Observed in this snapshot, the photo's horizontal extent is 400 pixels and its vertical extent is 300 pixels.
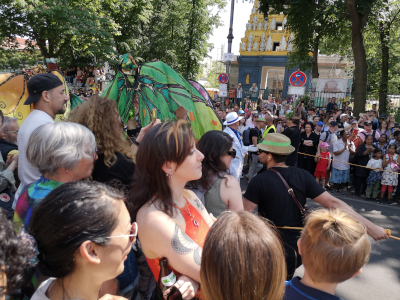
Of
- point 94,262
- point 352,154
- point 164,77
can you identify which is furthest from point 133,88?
point 352,154

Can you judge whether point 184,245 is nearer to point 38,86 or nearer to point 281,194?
point 281,194

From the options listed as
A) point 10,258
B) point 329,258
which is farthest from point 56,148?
point 329,258

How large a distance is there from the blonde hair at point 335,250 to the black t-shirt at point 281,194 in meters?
Answer: 1.00

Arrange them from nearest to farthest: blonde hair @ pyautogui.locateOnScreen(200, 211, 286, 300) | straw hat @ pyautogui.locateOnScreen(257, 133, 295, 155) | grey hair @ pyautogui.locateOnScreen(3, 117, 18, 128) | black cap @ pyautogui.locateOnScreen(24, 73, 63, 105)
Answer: blonde hair @ pyautogui.locateOnScreen(200, 211, 286, 300) → black cap @ pyautogui.locateOnScreen(24, 73, 63, 105) → straw hat @ pyautogui.locateOnScreen(257, 133, 295, 155) → grey hair @ pyautogui.locateOnScreen(3, 117, 18, 128)

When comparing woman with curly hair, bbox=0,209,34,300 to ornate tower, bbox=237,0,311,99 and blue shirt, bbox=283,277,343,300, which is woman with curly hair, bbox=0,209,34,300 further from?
ornate tower, bbox=237,0,311,99

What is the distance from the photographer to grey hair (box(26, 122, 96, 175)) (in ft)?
5.33

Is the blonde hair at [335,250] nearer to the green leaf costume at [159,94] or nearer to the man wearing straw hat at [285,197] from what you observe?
the man wearing straw hat at [285,197]

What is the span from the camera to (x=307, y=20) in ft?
43.0

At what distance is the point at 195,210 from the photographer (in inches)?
66.4

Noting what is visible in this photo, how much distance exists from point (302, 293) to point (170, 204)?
733 millimetres

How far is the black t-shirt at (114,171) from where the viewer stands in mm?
2213

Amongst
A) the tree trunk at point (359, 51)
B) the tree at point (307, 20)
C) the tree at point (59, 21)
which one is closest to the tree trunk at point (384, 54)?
the tree at point (307, 20)

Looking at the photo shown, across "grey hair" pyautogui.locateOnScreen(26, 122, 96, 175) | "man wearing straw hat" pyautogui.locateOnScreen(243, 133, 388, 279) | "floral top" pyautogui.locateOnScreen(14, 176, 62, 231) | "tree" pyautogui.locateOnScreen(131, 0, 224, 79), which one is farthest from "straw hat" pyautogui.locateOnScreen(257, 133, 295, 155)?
"tree" pyautogui.locateOnScreen(131, 0, 224, 79)

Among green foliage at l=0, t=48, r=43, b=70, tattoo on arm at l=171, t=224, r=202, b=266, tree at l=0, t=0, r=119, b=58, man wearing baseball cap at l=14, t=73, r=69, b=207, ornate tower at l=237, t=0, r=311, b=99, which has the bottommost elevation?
tattoo on arm at l=171, t=224, r=202, b=266
